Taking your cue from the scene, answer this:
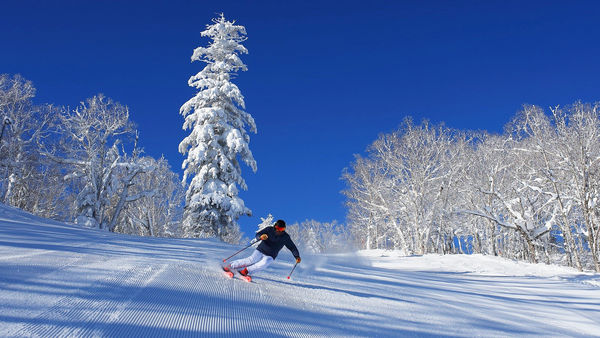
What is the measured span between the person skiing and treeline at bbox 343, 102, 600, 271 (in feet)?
52.9

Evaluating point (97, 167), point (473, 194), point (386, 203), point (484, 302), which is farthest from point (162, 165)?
point (484, 302)

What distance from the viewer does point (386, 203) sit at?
81.0 ft

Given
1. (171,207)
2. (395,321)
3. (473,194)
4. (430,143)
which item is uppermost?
(430,143)

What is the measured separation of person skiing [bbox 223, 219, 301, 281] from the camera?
5.74m

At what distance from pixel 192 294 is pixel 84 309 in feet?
4.18

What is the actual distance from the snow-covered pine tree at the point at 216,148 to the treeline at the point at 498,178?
36.5 feet

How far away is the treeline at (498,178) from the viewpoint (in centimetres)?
1827

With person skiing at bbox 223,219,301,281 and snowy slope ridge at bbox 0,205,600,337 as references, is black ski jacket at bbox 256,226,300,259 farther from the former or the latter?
snowy slope ridge at bbox 0,205,600,337

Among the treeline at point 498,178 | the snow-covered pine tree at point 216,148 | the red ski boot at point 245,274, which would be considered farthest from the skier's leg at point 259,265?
the treeline at point 498,178

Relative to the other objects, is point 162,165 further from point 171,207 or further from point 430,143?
point 430,143

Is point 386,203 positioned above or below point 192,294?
above

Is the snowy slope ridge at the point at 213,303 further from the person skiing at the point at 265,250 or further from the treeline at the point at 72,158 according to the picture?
A: the treeline at the point at 72,158

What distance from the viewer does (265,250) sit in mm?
5828

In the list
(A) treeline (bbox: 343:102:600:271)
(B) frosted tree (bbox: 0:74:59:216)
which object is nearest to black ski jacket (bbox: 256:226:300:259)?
(A) treeline (bbox: 343:102:600:271)
